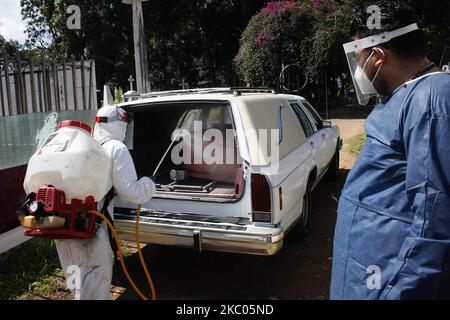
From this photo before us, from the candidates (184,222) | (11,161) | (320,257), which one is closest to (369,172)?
(184,222)

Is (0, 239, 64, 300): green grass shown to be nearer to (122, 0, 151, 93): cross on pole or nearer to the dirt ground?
the dirt ground

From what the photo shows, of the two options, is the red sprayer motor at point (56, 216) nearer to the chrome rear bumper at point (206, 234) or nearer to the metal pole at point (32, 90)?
the chrome rear bumper at point (206, 234)

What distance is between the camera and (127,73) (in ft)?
99.0

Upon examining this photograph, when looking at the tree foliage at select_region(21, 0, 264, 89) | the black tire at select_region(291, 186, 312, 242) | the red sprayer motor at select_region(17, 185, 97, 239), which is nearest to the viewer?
the red sprayer motor at select_region(17, 185, 97, 239)

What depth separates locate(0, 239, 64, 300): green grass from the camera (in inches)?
150

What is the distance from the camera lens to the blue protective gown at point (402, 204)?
1.39 metres

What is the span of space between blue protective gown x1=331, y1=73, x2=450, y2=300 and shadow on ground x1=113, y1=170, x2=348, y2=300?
205 cm

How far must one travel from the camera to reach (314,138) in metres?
5.50

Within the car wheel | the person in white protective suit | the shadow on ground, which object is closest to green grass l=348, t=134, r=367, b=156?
the car wheel

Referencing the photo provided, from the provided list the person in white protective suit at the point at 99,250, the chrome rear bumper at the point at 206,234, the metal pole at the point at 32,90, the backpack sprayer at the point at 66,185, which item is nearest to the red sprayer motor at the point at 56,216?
the backpack sprayer at the point at 66,185

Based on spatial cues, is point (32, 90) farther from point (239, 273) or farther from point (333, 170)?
point (333, 170)

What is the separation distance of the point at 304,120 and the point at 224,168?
1614mm

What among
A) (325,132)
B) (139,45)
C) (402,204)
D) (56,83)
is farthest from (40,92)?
(402,204)
